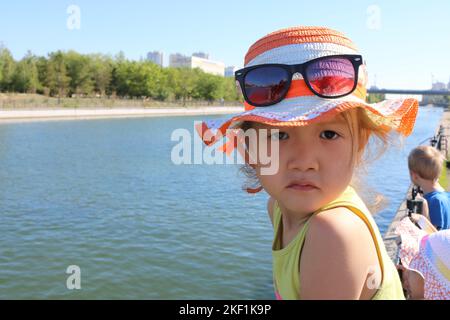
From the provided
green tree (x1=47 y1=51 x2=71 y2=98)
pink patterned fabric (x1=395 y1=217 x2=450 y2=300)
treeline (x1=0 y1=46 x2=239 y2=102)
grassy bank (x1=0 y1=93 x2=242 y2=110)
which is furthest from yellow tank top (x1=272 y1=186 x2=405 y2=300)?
green tree (x1=47 y1=51 x2=71 y2=98)

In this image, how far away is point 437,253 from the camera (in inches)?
114

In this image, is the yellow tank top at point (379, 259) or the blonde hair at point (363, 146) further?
the blonde hair at point (363, 146)

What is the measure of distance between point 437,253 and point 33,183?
14.8 metres

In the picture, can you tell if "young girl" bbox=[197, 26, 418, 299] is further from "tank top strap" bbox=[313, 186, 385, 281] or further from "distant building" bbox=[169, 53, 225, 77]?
"distant building" bbox=[169, 53, 225, 77]

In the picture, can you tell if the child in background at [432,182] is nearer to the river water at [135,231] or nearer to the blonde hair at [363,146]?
the river water at [135,231]

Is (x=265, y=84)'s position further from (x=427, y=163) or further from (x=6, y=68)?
(x=6, y=68)

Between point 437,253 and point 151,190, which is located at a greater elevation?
point 437,253

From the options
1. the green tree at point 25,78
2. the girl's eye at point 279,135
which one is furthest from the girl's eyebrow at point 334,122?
the green tree at point 25,78

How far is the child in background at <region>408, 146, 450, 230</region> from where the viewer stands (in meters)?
4.28

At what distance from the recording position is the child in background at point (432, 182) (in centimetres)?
428

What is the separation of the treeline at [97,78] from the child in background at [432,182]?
2646 inches

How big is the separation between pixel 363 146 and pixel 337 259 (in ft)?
1.83

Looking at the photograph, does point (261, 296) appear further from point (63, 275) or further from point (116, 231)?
point (116, 231)
